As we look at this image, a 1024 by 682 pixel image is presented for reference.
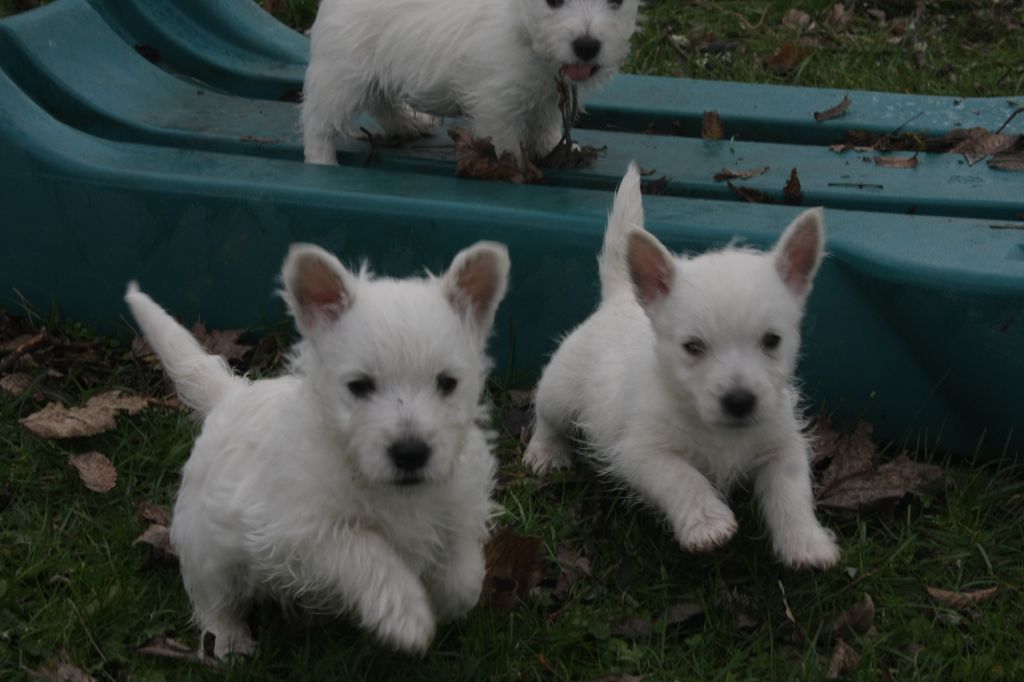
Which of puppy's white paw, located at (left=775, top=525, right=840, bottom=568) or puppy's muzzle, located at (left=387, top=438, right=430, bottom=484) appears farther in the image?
puppy's white paw, located at (left=775, top=525, right=840, bottom=568)

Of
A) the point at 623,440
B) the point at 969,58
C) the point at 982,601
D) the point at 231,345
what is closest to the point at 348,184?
the point at 231,345

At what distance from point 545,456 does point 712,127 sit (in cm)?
214

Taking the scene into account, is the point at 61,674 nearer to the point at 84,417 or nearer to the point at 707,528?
the point at 84,417

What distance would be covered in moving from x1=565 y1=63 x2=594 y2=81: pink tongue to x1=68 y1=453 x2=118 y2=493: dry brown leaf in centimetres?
235

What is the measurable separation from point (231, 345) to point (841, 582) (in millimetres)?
2395

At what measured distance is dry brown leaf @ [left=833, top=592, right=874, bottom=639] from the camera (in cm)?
343

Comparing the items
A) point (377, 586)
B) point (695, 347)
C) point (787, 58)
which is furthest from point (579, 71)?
point (787, 58)

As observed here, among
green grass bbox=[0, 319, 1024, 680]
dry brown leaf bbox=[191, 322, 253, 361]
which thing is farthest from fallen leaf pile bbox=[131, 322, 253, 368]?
green grass bbox=[0, 319, 1024, 680]

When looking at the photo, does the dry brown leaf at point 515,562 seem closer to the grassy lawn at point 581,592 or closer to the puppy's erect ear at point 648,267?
the grassy lawn at point 581,592

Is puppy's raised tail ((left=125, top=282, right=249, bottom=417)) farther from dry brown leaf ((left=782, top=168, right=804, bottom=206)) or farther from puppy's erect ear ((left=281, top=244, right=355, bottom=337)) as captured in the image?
dry brown leaf ((left=782, top=168, right=804, bottom=206))

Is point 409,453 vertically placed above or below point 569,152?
above

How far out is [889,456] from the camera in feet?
14.1

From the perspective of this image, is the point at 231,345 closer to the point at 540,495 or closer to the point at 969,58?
the point at 540,495

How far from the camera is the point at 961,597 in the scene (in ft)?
11.7
